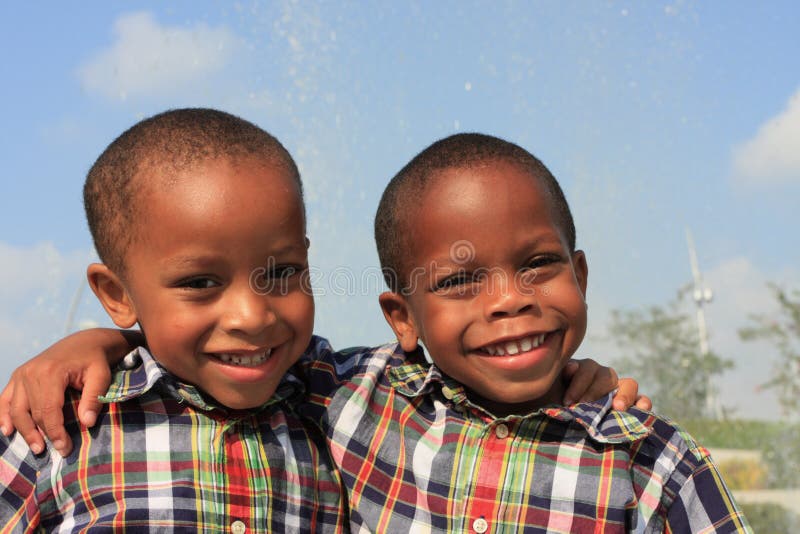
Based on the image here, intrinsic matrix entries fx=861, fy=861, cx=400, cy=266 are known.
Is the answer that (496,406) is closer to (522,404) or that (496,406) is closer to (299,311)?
(522,404)

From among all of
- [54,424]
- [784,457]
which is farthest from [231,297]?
[784,457]

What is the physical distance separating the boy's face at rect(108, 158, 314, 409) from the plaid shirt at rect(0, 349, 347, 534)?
0.32 feet

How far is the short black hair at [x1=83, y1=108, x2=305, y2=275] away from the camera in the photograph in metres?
2.20

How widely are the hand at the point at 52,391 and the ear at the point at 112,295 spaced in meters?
0.11

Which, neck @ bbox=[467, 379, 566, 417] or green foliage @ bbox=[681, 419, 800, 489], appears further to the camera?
green foliage @ bbox=[681, 419, 800, 489]

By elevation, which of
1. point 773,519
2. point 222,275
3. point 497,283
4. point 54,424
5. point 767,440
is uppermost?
point 497,283

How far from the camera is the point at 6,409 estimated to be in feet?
7.35

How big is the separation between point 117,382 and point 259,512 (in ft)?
1.67

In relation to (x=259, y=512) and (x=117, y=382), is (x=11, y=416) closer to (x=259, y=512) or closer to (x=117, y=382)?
(x=117, y=382)

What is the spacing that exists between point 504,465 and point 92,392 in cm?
108

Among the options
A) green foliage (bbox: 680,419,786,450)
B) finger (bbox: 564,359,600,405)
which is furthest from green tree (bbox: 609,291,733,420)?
finger (bbox: 564,359,600,405)

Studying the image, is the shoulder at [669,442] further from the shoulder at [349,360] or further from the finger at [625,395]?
the shoulder at [349,360]

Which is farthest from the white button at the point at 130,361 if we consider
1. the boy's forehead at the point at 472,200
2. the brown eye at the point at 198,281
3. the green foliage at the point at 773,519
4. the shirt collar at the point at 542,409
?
the green foliage at the point at 773,519

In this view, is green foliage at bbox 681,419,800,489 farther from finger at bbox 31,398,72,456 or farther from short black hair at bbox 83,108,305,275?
finger at bbox 31,398,72,456
